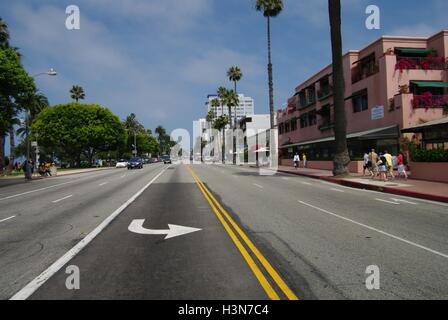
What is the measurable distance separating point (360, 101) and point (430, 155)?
14.9 m

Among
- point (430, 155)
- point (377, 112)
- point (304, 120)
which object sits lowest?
point (430, 155)

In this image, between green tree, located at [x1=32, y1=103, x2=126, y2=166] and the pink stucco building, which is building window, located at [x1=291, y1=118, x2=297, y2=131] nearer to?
the pink stucco building

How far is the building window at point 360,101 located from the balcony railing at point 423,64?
457 centimetres

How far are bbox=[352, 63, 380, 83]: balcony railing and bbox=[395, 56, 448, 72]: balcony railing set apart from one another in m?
2.31

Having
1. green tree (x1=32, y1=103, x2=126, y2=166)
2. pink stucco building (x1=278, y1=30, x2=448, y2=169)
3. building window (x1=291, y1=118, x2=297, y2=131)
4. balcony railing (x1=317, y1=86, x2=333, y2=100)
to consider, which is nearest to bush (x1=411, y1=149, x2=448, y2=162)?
pink stucco building (x1=278, y1=30, x2=448, y2=169)

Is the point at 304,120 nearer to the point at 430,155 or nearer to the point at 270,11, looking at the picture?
the point at 270,11

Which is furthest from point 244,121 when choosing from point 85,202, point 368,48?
point 85,202

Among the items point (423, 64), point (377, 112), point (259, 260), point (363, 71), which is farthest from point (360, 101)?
point (259, 260)

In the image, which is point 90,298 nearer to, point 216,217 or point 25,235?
point 25,235

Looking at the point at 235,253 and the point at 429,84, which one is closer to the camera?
the point at 235,253

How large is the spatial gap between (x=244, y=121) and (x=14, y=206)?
9510cm

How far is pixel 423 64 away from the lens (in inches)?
1165

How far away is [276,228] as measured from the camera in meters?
8.77

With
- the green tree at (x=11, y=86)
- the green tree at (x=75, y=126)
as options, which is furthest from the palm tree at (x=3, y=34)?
the green tree at (x=75, y=126)
